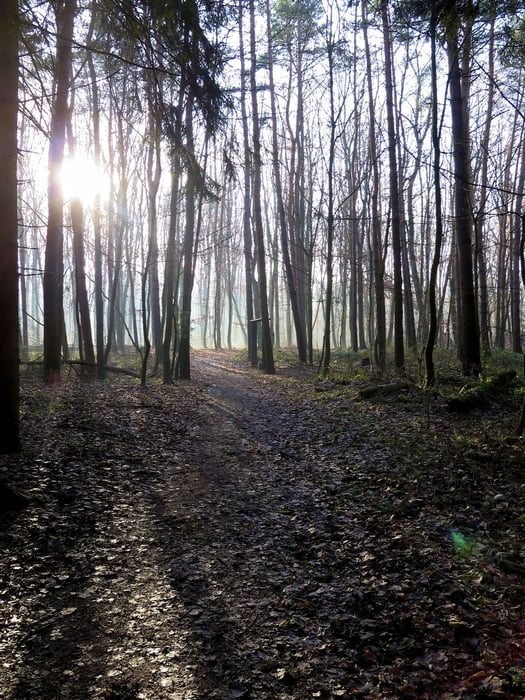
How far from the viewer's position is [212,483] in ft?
19.0

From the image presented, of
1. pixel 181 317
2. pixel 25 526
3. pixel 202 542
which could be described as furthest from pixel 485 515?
pixel 181 317

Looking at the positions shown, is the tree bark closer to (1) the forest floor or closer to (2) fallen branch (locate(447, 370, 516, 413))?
(1) the forest floor

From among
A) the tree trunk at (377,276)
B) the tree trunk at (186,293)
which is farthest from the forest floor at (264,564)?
the tree trunk at (186,293)

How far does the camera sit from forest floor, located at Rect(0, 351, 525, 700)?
2633mm

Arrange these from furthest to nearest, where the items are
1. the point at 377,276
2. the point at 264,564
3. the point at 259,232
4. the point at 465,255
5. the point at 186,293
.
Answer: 1. the point at 259,232
2. the point at 377,276
3. the point at 186,293
4. the point at 465,255
5. the point at 264,564

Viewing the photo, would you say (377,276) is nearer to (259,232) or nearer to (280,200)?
(259,232)

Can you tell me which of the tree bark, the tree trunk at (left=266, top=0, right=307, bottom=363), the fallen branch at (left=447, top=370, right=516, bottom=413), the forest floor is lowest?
the forest floor

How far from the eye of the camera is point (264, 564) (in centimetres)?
393

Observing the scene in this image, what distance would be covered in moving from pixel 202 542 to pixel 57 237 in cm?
911

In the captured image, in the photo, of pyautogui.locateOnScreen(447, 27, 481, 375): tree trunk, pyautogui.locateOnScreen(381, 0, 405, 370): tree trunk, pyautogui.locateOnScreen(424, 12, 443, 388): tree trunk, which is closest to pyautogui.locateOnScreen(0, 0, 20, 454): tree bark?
pyautogui.locateOnScreen(424, 12, 443, 388): tree trunk

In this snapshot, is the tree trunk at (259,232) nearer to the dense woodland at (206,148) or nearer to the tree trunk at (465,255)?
the dense woodland at (206,148)

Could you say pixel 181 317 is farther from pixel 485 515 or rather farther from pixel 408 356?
pixel 485 515

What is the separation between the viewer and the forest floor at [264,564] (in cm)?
263

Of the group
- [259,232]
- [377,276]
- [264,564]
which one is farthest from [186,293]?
[264,564]
